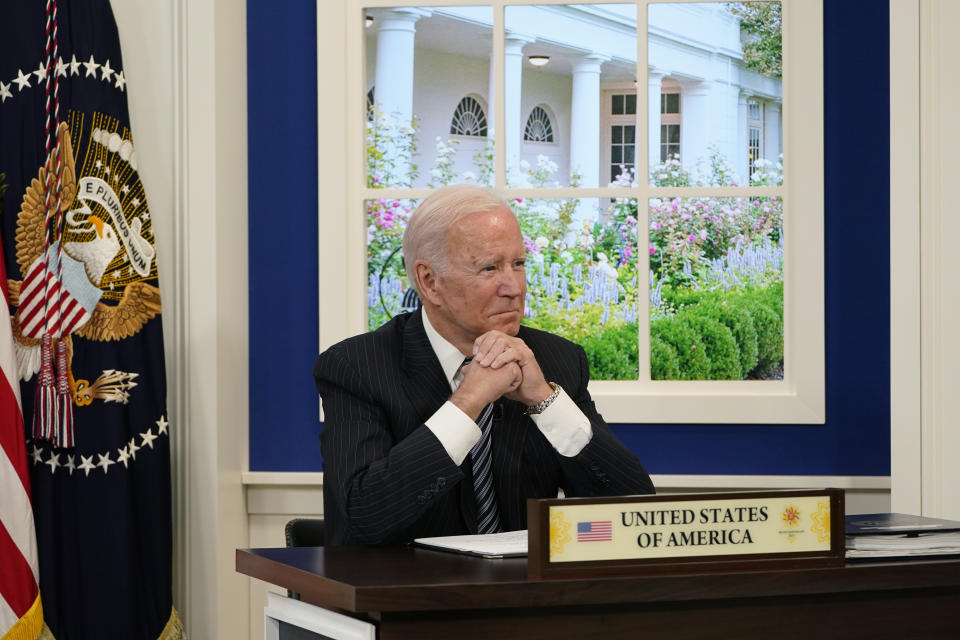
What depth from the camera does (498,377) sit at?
1732mm

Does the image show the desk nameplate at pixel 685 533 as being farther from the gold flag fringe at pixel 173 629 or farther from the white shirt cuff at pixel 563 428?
the gold flag fringe at pixel 173 629

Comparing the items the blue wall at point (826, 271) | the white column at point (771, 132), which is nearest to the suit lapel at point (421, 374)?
the blue wall at point (826, 271)

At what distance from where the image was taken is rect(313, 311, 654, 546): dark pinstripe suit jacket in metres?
1.60

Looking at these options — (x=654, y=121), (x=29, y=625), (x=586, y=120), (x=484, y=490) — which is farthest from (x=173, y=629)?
(x=654, y=121)

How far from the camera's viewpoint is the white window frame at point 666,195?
284 centimetres

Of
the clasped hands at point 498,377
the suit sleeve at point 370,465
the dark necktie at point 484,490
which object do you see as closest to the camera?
the suit sleeve at point 370,465

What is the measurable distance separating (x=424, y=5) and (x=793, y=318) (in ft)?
4.37

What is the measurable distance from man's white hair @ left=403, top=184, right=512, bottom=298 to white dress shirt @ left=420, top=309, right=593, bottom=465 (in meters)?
0.12

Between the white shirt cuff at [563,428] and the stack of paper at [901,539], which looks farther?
the white shirt cuff at [563,428]

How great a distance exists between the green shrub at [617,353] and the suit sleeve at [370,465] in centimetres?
126

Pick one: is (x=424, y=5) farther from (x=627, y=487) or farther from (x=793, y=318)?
(x=627, y=487)

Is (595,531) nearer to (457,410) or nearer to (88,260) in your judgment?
(457,410)

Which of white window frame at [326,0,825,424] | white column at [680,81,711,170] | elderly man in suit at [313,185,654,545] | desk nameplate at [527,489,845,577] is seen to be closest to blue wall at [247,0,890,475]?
white window frame at [326,0,825,424]

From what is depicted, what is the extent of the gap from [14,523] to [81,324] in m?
0.48
